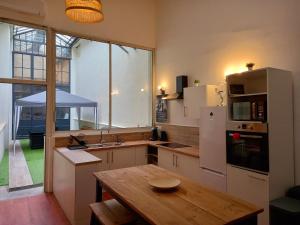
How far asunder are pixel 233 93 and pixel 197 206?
5.83 ft

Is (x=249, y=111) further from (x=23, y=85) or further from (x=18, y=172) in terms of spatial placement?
(x=18, y=172)

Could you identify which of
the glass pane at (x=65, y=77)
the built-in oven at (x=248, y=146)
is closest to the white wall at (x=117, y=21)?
the glass pane at (x=65, y=77)

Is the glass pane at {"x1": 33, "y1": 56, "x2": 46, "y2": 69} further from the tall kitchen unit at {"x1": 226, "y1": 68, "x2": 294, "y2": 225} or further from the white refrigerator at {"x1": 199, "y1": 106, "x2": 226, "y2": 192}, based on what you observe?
the tall kitchen unit at {"x1": 226, "y1": 68, "x2": 294, "y2": 225}

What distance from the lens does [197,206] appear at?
1.47 metres

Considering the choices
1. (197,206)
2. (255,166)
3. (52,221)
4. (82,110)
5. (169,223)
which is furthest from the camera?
(82,110)

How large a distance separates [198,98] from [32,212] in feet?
9.92

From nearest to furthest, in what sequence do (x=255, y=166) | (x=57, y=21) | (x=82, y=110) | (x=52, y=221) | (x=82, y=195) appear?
1. (x=255, y=166)
2. (x=82, y=195)
3. (x=52, y=221)
4. (x=57, y=21)
5. (x=82, y=110)

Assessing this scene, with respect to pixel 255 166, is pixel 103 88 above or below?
above

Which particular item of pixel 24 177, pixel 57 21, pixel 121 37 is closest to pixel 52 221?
pixel 24 177

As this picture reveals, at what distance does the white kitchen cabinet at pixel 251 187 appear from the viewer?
230 cm

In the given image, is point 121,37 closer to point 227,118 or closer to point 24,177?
point 227,118

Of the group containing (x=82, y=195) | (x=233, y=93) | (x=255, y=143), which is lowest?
(x=82, y=195)

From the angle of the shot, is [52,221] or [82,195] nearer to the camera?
[82,195]

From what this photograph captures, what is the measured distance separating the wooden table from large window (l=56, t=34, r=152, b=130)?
8.95 ft
